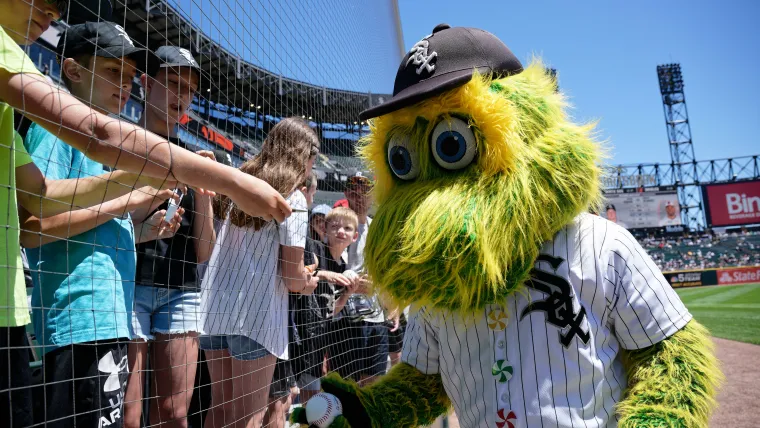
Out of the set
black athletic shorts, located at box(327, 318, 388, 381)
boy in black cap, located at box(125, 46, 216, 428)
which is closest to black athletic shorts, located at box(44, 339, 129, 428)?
boy in black cap, located at box(125, 46, 216, 428)

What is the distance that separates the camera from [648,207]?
35.5 meters

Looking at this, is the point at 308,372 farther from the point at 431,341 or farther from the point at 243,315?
the point at 431,341

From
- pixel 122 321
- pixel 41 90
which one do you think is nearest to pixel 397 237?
pixel 41 90

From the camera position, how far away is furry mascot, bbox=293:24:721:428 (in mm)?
1144

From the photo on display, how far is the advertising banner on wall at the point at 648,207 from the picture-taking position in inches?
1387

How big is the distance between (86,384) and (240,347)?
1.93 feet

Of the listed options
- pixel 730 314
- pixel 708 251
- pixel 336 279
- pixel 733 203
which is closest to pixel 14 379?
pixel 336 279

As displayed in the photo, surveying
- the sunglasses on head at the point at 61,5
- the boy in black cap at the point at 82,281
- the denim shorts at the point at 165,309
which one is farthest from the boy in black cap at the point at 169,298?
the sunglasses on head at the point at 61,5


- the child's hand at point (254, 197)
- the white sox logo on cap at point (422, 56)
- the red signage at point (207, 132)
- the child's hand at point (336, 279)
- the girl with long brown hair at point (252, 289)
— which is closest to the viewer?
the child's hand at point (254, 197)

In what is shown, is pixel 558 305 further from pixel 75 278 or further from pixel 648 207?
pixel 648 207

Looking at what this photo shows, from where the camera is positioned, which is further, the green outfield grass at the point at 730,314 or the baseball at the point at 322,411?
the green outfield grass at the point at 730,314

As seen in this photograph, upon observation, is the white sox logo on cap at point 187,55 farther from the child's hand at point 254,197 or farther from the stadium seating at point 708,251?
the stadium seating at point 708,251

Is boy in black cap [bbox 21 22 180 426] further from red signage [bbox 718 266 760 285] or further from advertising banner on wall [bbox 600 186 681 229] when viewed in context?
advertising banner on wall [bbox 600 186 681 229]

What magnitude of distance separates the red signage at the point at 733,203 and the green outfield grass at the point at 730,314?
18.7 meters
